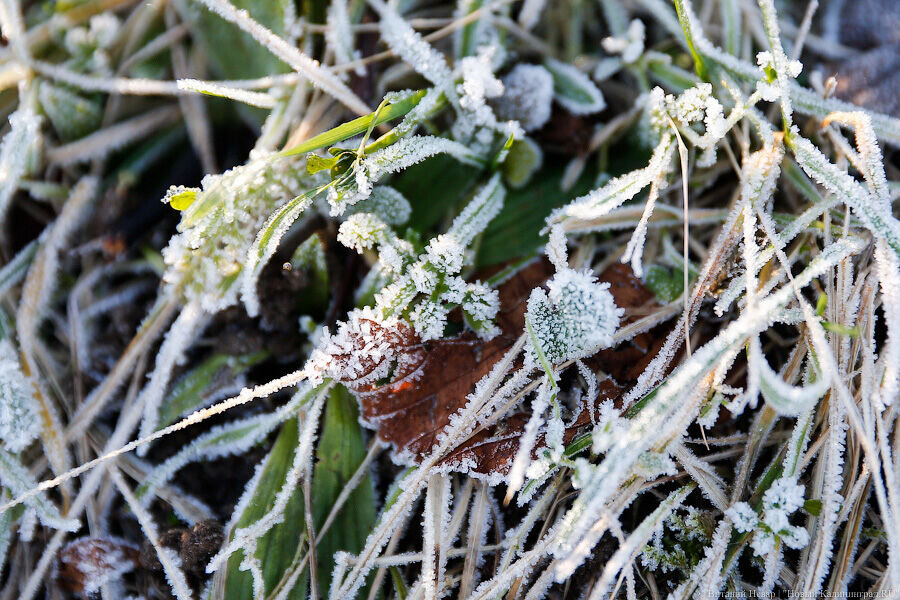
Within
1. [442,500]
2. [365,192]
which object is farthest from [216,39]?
[442,500]

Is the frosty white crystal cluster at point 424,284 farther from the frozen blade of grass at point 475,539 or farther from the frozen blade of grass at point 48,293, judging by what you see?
the frozen blade of grass at point 48,293

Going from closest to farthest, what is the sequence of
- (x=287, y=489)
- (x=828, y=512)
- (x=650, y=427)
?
(x=650, y=427) < (x=828, y=512) < (x=287, y=489)

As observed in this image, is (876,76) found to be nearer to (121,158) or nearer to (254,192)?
(254,192)

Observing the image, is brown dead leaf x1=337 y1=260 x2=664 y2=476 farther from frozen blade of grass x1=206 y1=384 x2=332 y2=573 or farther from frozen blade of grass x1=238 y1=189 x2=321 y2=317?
frozen blade of grass x1=238 y1=189 x2=321 y2=317

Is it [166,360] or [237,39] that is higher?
[237,39]

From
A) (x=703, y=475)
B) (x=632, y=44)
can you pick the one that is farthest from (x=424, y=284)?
(x=632, y=44)

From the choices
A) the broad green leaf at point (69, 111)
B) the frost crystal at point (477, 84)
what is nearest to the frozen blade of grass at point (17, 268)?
the broad green leaf at point (69, 111)

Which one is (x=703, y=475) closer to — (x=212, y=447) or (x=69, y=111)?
(x=212, y=447)
